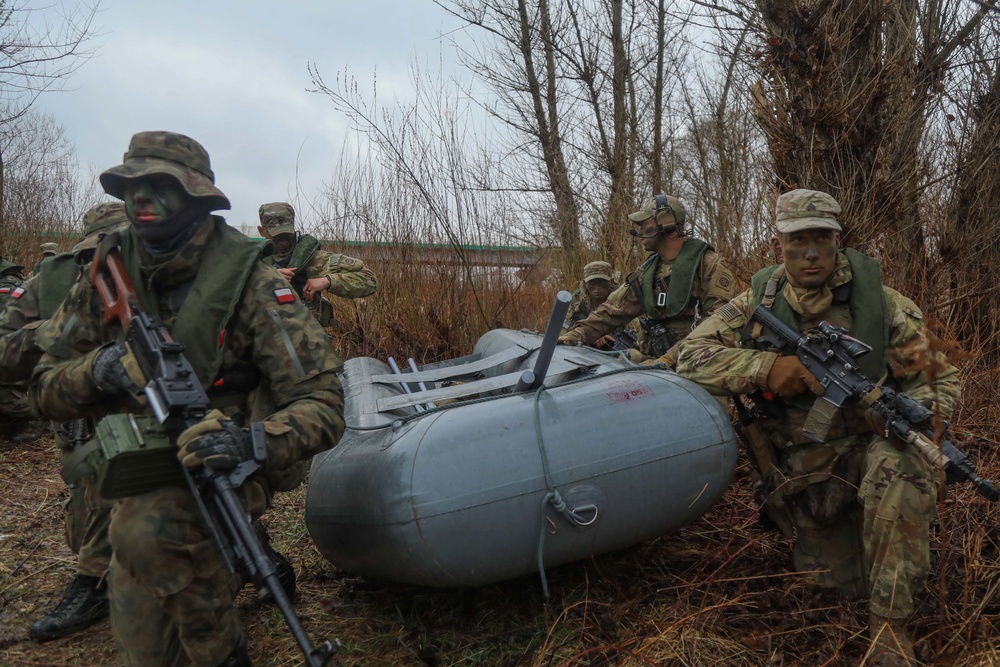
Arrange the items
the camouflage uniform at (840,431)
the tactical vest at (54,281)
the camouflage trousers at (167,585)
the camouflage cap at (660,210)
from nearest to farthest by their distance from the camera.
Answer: the camouflage trousers at (167,585) < the camouflage uniform at (840,431) < the tactical vest at (54,281) < the camouflage cap at (660,210)

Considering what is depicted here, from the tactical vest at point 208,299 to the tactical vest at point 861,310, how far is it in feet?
6.41

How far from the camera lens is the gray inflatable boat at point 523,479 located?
2344mm

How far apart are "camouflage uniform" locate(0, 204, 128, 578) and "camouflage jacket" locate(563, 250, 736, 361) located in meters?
2.57

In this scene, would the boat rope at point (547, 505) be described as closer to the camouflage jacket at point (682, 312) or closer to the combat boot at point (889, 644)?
the combat boot at point (889, 644)

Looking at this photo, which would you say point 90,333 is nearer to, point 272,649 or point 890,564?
point 272,649

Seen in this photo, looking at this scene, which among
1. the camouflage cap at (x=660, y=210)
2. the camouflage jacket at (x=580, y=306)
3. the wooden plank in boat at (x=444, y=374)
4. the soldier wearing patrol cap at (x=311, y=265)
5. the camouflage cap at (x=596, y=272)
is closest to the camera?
the wooden plank in boat at (x=444, y=374)

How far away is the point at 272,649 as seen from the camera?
261 centimetres

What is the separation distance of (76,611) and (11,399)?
3125mm

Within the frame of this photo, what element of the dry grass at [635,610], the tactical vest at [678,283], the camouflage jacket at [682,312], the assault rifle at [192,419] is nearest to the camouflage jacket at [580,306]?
the camouflage jacket at [682,312]

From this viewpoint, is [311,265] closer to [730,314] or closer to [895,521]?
[730,314]

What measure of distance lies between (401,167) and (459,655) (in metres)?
4.49

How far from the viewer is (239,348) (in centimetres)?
245

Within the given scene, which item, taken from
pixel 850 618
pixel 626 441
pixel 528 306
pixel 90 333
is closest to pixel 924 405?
pixel 850 618

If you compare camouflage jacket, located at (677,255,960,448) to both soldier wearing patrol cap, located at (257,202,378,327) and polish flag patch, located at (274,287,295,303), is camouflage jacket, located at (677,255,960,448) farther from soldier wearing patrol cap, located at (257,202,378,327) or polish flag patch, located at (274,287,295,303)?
soldier wearing patrol cap, located at (257,202,378,327)
